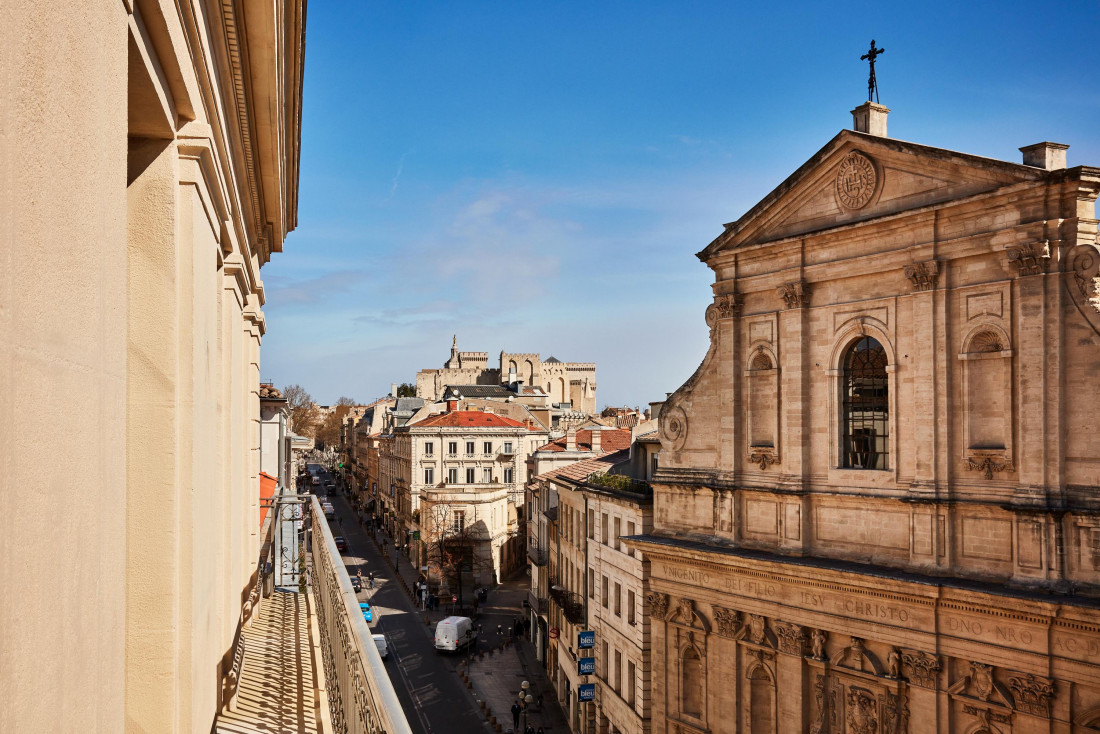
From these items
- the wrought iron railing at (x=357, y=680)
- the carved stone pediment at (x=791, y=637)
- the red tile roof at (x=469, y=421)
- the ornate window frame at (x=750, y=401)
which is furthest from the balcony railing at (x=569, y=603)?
the wrought iron railing at (x=357, y=680)

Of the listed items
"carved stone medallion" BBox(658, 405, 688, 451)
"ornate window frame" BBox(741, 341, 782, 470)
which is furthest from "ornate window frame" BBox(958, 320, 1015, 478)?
"carved stone medallion" BBox(658, 405, 688, 451)

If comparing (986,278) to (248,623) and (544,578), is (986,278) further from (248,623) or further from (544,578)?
(544,578)

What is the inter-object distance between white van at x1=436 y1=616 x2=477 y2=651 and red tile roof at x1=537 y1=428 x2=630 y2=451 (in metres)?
15.8

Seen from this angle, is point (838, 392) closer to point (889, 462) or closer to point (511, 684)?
point (889, 462)

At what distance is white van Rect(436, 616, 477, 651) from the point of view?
46969 mm

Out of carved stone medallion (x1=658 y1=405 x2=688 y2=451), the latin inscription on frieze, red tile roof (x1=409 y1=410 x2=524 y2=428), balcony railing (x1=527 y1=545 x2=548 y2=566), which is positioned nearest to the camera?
the latin inscription on frieze

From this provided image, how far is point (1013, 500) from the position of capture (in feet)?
65.1

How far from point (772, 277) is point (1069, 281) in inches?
322

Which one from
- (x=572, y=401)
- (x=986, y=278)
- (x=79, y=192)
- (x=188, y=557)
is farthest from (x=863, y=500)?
(x=572, y=401)

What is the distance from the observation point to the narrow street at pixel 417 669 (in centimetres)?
3753

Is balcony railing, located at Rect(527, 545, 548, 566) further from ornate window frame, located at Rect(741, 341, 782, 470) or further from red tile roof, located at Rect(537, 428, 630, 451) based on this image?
ornate window frame, located at Rect(741, 341, 782, 470)

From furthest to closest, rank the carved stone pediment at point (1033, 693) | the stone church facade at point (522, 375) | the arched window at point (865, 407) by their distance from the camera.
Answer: the stone church facade at point (522, 375) < the arched window at point (865, 407) < the carved stone pediment at point (1033, 693)

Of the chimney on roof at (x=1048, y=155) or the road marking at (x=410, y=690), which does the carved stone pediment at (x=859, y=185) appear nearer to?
the chimney on roof at (x=1048, y=155)

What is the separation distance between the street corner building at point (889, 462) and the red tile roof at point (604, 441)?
30102 mm
